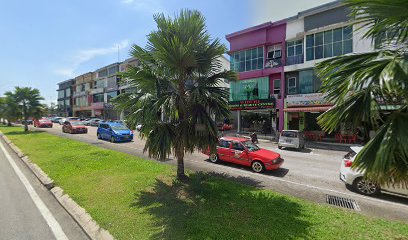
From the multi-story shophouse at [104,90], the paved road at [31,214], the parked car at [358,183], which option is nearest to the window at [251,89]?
the parked car at [358,183]

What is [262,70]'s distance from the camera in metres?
24.5

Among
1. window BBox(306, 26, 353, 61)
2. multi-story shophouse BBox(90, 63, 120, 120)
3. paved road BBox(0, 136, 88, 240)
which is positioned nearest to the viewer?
paved road BBox(0, 136, 88, 240)

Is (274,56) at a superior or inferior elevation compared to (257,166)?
superior

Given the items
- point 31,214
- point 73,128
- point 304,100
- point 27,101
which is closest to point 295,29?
point 304,100

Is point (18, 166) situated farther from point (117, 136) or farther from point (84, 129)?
point (84, 129)

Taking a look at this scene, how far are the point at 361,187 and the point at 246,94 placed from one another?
1983 centimetres

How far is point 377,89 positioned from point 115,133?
63.0 ft

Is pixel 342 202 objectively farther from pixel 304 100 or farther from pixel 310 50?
pixel 310 50

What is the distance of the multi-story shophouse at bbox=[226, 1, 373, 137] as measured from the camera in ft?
65.1

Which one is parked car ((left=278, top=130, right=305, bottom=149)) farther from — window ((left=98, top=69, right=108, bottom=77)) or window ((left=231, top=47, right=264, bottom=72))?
window ((left=98, top=69, right=108, bottom=77))

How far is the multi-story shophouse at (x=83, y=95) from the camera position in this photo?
5959 centimetres

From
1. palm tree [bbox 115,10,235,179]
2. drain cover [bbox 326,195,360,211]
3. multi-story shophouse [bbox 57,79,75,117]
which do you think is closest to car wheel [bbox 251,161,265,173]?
drain cover [bbox 326,195,360,211]

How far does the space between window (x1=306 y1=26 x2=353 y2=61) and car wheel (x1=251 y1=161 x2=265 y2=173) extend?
16018 millimetres

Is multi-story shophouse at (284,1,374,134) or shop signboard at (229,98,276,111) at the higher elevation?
multi-story shophouse at (284,1,374,134)
